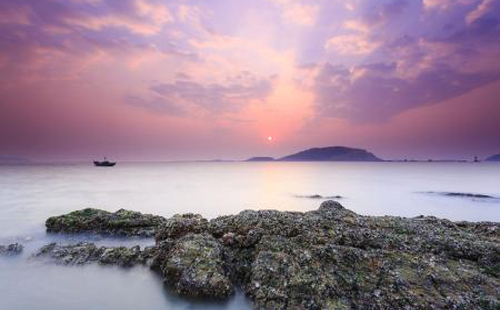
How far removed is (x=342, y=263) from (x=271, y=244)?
8.56 feet

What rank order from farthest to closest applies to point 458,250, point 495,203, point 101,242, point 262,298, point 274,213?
point 495,203
point 101,242
point 274,213
point 458,250
point 262,298

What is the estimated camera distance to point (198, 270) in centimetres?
1146

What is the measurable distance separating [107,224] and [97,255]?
6.14 meters

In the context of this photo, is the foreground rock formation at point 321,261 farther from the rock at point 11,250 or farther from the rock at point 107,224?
the rock at point 107,224

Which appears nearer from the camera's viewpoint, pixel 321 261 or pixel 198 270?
pixel 321 261

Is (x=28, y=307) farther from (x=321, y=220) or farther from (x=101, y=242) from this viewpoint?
(x=321, y=220)

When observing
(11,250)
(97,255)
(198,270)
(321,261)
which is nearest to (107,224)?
(11,250)

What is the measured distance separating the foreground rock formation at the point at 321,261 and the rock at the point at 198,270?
1.3 inches

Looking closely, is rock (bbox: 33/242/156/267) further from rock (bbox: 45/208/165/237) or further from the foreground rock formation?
rock (bbox: 45/208/165/237)

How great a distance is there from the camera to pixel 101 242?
18641 mm

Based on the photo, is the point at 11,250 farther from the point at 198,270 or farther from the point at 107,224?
the point at 198,270

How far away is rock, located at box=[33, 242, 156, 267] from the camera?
47.8ft

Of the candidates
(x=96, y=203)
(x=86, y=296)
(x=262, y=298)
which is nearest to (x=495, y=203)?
(x=262, y=298)

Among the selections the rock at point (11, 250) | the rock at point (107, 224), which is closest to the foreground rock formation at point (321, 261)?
the rock at point (11, 250)
